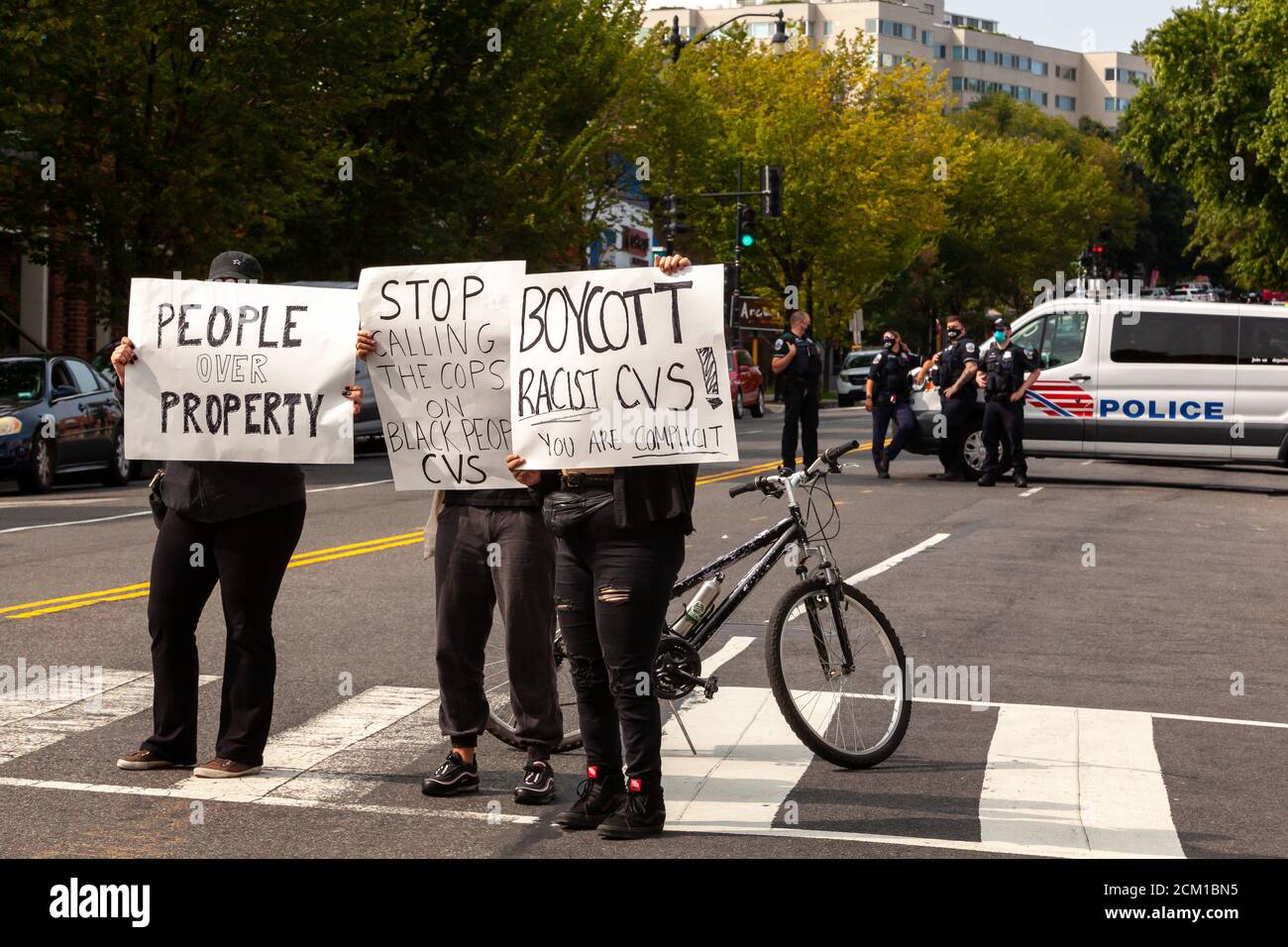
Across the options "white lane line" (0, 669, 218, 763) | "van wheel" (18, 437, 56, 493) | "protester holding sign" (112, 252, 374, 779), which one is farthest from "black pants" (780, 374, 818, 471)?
"protester holding sign" (112, 252, 374, 779)

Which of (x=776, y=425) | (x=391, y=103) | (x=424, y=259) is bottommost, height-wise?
(x=776, y=425)

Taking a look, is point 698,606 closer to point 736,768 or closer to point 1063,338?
point 736,768

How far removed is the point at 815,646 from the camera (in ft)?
25.0

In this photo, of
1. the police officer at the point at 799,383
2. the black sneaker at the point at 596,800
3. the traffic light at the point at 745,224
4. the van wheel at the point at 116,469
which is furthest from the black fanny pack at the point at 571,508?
the traffic light at the point at 745,224

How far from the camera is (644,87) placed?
52.0 meters

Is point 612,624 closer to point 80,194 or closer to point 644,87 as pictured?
point 80,194

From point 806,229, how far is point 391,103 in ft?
89.7

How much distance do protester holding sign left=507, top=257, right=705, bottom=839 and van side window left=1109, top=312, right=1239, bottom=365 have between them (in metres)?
19.1

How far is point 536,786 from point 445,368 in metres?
1.60

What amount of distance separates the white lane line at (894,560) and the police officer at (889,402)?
683 centimetres

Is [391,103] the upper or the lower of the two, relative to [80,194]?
upper

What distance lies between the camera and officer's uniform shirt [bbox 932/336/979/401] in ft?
79.0

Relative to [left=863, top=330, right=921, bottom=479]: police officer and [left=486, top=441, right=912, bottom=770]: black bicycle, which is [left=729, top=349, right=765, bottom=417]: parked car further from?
[left=486, top=441, right=912, bottom=770]: black bicycle
